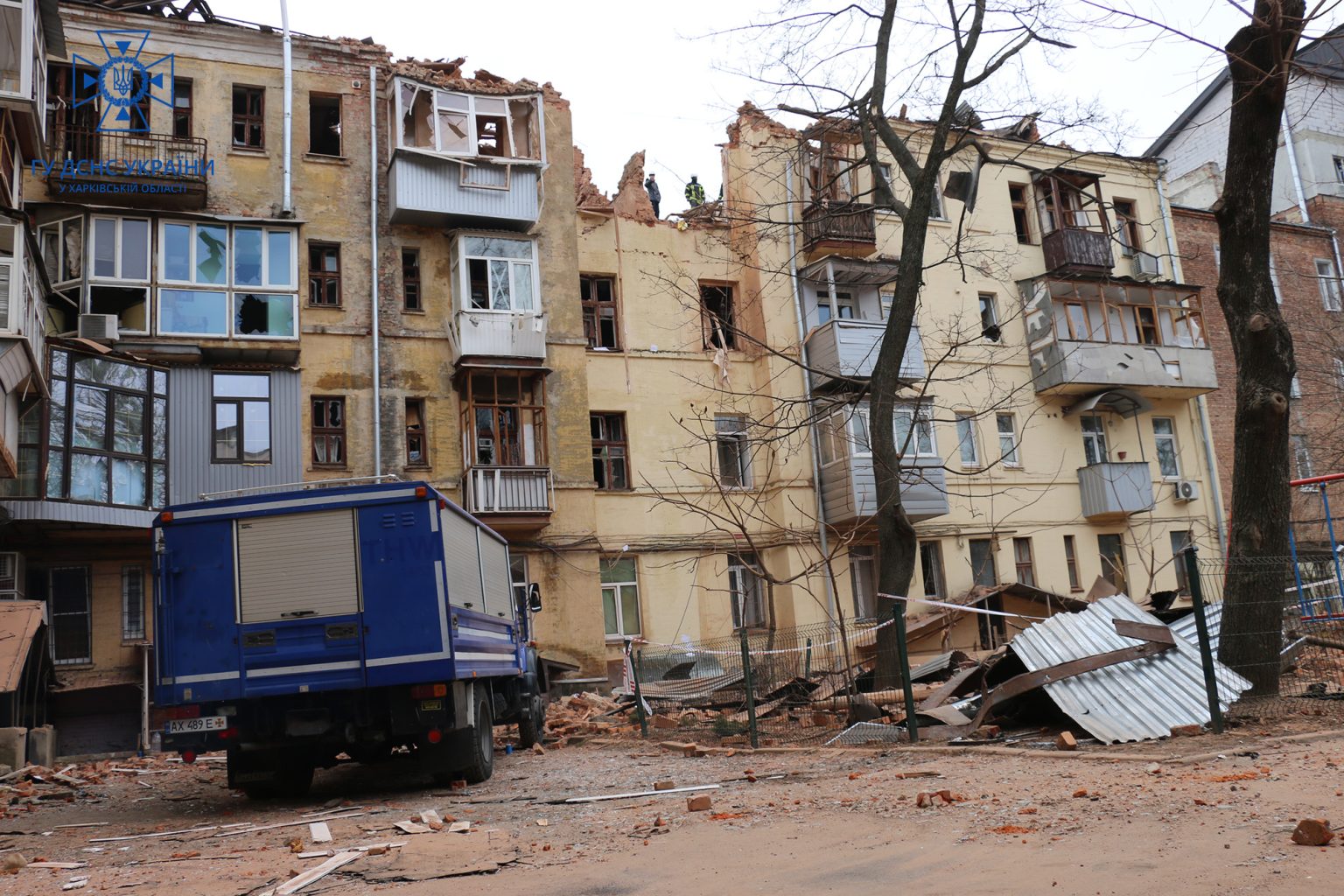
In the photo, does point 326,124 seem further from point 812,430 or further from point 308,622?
point 308,622

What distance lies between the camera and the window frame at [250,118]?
2444cm

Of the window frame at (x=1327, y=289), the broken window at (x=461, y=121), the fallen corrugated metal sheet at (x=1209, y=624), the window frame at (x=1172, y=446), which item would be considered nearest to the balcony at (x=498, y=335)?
the broken window at (x=461, y=121)

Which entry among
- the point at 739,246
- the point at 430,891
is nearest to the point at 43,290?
the point at 739,246

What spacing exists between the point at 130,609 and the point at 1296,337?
34.6 m

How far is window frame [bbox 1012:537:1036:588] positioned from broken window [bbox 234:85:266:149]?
70.8ft

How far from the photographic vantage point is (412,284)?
83.4ft

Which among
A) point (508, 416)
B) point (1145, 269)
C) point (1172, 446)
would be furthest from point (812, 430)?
point (1145, 269)

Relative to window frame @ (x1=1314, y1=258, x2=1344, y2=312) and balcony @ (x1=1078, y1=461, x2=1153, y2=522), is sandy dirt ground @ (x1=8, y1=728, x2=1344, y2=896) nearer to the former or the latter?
balcony @ (x1=1078, y1=461, x2=1153, y2=522)

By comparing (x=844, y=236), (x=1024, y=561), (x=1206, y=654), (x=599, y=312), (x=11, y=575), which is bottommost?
(x=1206, y=654)

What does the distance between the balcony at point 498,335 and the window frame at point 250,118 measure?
5.80m

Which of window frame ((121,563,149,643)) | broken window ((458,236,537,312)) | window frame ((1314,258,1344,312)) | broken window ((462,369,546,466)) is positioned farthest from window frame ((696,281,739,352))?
window frame ((1314,258,1344,312))

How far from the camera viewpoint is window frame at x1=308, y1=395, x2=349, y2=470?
2378 cm

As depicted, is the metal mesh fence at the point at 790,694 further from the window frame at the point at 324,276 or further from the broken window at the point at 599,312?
the window frame at the point at 324,276

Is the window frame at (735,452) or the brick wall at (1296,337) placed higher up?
the brick wall at (1296,337)
